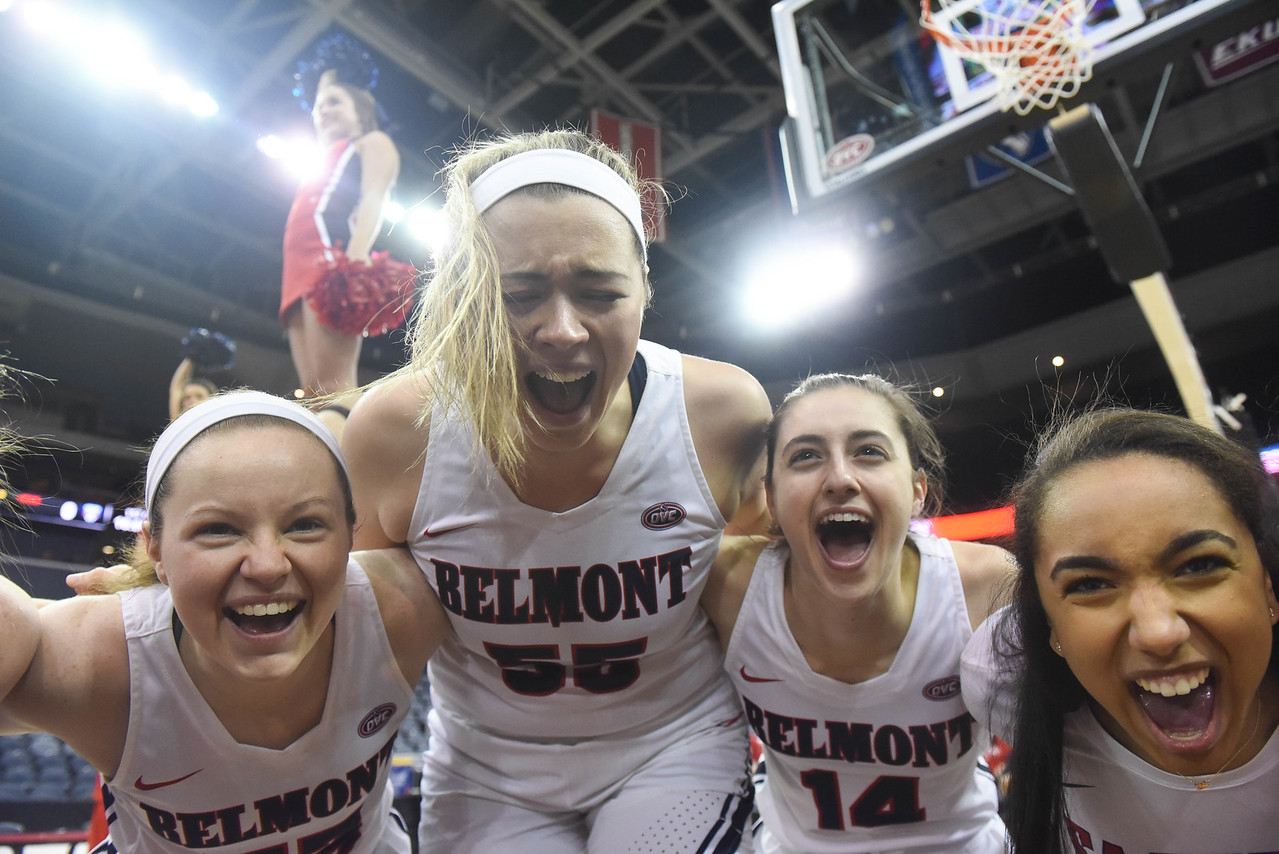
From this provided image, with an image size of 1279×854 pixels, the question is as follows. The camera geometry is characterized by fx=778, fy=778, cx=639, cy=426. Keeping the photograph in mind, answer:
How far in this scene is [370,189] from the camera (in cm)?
323

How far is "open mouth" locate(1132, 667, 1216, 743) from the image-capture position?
1268mm

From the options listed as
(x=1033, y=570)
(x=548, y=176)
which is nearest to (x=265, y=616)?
(x=548, y=176)

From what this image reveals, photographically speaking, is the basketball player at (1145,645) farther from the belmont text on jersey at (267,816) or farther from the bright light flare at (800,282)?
the bright light flare at (800,282)

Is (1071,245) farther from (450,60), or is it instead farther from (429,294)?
(429,294)

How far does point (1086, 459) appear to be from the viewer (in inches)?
57.5

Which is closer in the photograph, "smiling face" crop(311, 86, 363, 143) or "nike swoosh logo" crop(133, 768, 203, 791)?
"nike swoosh logo" crop(133, 768, 203, 791)

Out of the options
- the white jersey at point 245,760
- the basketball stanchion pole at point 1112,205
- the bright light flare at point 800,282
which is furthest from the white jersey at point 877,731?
the bright light flare at point 800,282

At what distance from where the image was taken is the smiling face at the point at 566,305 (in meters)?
1.57

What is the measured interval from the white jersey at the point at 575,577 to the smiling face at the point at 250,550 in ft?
0.96

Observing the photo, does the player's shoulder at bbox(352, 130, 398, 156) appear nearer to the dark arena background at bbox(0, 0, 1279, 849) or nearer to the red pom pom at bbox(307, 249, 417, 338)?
the red pom pom at bbox(307, 249, 417, 338)

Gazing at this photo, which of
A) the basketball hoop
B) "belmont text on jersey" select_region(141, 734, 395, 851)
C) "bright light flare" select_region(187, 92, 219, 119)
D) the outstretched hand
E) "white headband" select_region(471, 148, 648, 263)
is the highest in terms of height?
"bright light flare" select_region(187, 92, 219, 119)

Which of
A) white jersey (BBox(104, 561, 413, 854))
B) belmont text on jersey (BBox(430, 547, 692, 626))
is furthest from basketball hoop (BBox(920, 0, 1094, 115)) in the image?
white jersey (BBox(104, 561, 413, 854))

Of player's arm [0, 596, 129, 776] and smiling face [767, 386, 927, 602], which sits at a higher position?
smiling face [767, 386, 927, 602]

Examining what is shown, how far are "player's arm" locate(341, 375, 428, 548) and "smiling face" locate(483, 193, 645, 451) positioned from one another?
30cm
